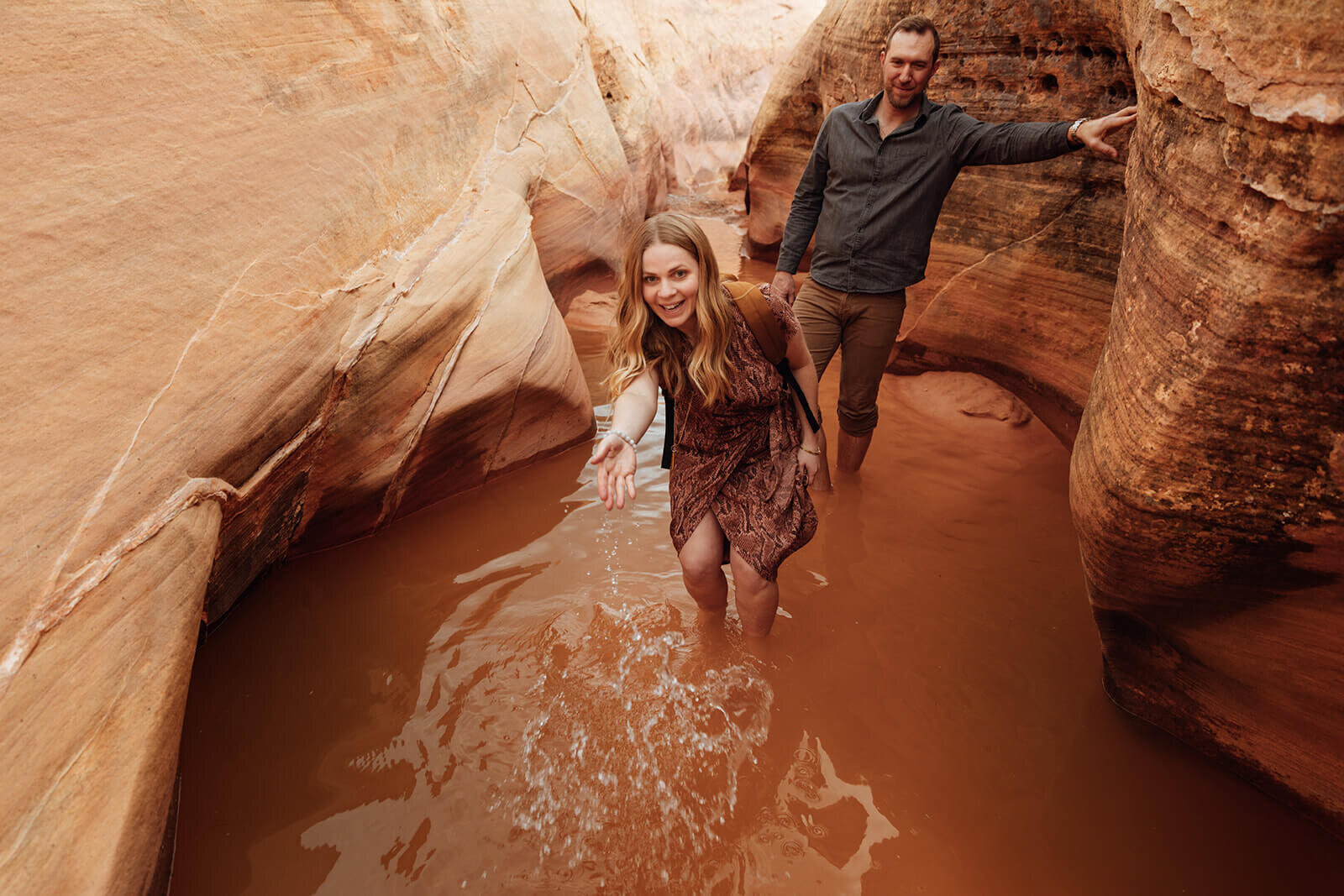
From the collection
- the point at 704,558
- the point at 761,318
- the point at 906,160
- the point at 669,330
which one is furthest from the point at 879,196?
the point at 704,558

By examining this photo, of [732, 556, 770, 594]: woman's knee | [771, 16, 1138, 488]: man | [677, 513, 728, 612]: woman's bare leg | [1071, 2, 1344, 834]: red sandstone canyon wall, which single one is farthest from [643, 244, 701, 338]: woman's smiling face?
[1071, 2, 1344, 834]: red sandstone canyon wall

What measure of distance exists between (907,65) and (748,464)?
172 centimetres

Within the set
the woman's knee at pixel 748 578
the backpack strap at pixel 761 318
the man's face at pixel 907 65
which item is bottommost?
the woman's knee at pixel 748 578

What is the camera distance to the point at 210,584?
2.49m

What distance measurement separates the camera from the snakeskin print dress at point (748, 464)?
7.77ft

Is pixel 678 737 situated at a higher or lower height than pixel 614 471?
lower

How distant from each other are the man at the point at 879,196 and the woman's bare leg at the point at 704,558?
596mm

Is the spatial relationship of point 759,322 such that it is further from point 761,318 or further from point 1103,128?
point 1103,128

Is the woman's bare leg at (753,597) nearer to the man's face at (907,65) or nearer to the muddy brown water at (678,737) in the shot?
the muddy brown water at (678,737)

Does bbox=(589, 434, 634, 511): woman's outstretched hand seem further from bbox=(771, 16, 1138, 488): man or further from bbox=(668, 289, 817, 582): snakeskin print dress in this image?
bbox=(771, 16, 1138, 488): man

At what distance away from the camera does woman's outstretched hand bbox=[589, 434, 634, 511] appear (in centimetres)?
198

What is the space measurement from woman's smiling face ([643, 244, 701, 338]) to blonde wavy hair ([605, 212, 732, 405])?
0.05ft

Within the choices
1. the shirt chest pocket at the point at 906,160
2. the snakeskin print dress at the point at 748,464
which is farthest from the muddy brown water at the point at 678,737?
the shirt chest pocket at the point at 906,160

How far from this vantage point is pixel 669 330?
2.30m
